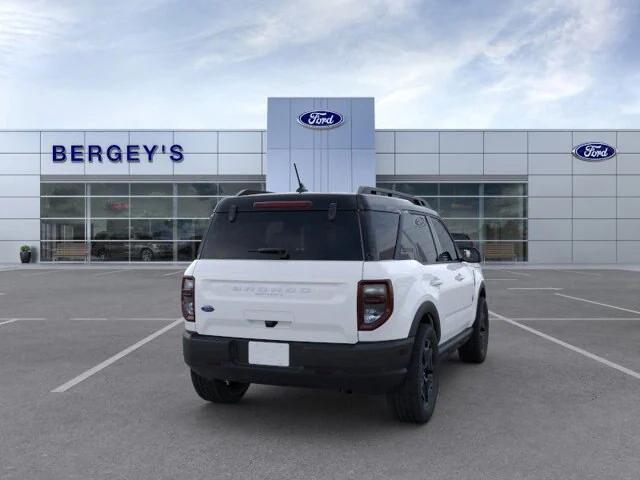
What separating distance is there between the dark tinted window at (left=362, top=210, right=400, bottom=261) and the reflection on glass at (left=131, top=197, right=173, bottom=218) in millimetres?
25364

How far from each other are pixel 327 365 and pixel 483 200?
25.8 meters

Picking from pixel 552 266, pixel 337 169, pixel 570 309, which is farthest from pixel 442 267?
pixel 552 266

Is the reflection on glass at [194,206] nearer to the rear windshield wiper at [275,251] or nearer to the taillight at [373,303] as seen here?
the rear windshield wiper at [275,251]

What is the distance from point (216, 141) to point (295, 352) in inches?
988

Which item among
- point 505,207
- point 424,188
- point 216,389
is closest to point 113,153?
point 424,188

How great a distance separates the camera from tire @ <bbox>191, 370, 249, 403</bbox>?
15.4 ft

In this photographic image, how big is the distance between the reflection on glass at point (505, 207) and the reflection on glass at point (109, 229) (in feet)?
60.5

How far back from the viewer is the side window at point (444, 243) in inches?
214

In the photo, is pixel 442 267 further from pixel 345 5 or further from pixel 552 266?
pixel 552 266

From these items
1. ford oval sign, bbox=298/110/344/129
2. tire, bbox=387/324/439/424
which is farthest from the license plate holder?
ford oval sign, bbox=298/110/344/129

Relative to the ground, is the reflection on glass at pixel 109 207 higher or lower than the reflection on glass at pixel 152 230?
higher

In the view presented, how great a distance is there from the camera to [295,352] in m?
3.99

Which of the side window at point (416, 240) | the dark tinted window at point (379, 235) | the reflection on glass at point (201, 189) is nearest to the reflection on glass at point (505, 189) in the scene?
the reflection on glass at point (201, 189)

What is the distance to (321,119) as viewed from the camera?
26.4 m
